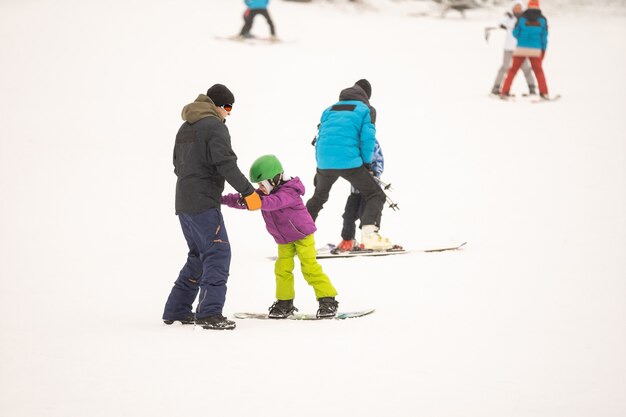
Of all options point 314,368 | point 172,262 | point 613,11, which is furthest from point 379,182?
point 613,11

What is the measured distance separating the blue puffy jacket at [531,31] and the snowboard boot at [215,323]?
1090cm

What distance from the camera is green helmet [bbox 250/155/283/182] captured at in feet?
19.9

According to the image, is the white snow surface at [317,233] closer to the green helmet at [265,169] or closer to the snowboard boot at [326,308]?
the snowboard boot at [326,308]

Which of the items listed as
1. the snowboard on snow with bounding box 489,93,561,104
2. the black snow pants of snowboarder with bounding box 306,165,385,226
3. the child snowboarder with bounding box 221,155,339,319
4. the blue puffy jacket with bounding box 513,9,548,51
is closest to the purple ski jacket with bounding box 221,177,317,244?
the child snowboarder with bounding box 221,155,339,319

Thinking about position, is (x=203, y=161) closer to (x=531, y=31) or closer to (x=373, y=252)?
(x=373, y=252)

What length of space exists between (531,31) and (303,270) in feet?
33.9

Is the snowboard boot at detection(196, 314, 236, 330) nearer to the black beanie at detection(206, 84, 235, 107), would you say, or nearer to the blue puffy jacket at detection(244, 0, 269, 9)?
the black beanie at detection(206, 84, 235, 107)

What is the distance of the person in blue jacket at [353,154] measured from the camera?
8.27m

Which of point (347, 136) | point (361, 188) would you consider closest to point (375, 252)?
point (361, 188)

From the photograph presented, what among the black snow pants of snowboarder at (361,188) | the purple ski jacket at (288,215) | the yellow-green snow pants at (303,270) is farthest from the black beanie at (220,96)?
the black snow pants of snowboarder at (361,188)

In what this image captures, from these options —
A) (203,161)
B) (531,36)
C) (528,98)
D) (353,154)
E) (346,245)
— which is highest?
(531,36)

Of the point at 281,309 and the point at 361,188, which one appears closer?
the point at 281,309

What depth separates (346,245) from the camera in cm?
884

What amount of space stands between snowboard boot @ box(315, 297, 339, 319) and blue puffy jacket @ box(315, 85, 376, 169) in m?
2.42
